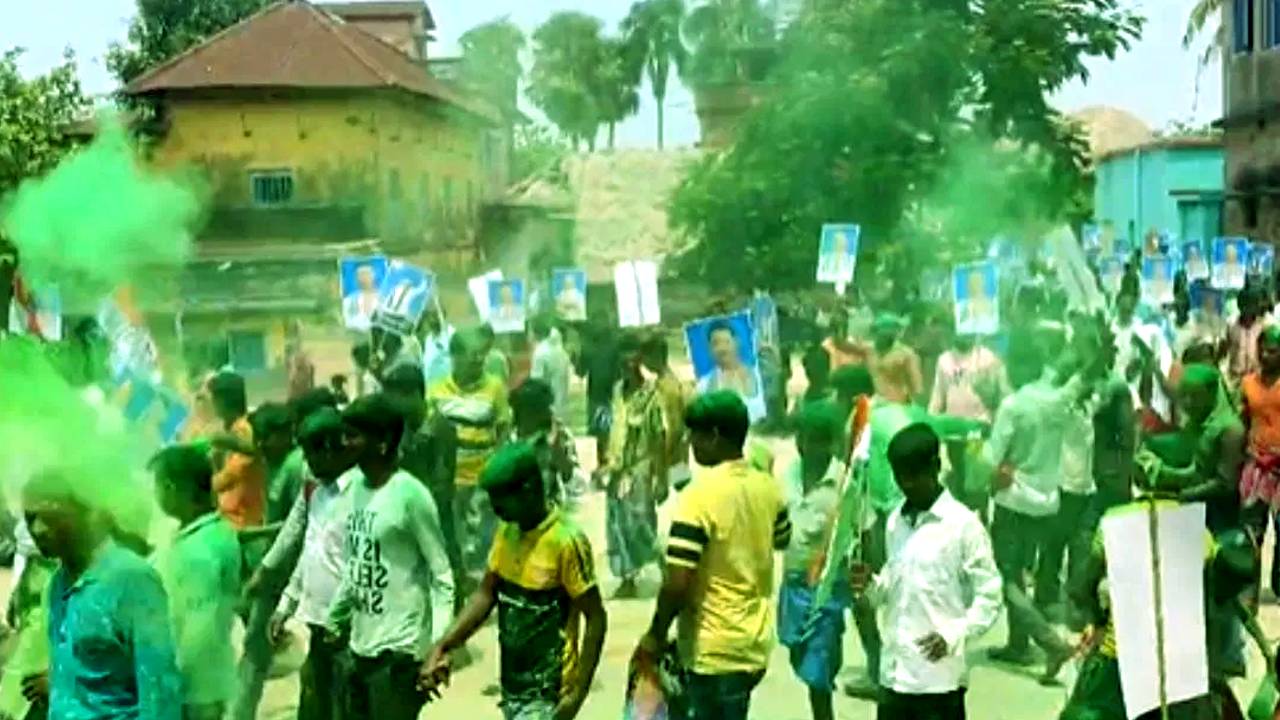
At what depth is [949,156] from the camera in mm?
27688

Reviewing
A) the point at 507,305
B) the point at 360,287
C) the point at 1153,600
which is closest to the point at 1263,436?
the point at 1153,600

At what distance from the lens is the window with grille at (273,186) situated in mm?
36750

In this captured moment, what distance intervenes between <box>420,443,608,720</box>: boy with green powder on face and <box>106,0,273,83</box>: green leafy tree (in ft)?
145

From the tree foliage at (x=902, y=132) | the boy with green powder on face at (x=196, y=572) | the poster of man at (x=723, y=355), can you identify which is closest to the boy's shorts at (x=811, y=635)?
the boy with green powder on face at (x=196, y=572)

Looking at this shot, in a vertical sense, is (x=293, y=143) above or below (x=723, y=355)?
above

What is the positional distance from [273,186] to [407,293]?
2432cm

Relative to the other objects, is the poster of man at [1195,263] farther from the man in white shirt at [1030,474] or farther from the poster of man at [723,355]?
the man in white shirt at [1030,474]

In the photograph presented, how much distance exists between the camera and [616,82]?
73750 millimetres

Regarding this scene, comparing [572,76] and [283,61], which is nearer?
[283,61]

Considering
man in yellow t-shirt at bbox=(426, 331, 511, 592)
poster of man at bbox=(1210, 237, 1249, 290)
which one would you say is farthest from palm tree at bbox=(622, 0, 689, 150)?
man in yellow t-shirt at bbox=(426, 331, 511, 592)

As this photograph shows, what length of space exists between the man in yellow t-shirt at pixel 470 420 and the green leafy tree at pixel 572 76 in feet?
181

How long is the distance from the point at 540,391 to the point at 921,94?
63.5 ft

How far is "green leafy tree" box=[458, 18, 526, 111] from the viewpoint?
49.2 metres

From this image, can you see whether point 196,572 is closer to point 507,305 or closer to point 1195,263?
point 507,305
